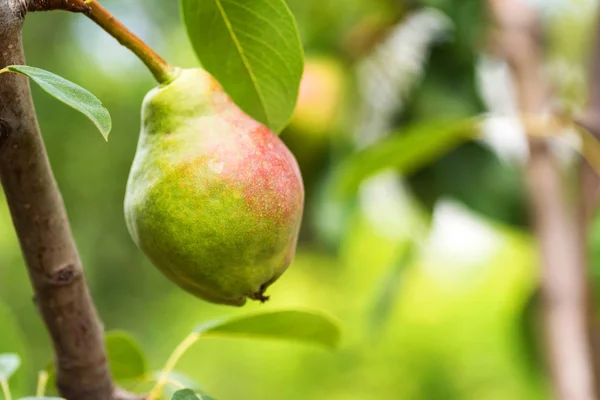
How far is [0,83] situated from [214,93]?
4.3 inches

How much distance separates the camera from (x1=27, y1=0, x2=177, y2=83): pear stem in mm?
320

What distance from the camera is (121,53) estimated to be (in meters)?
2.34

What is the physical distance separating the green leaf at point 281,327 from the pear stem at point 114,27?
170 mm

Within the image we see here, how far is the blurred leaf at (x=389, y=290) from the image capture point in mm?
962

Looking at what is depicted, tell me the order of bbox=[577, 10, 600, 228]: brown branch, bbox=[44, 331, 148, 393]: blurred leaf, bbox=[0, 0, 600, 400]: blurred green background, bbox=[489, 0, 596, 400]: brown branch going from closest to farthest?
bbox=[44, 331, 148, 393]: blurred leaf
bbox=[489, 0, 596, 400]: brown branch
bbox=[577, 10, 600, 228]: brown branch
bbox=[0, 0, 600, 400]: blurred green background

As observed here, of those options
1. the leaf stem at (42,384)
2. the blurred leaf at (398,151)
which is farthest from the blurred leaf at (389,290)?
the leaf stem at (42,384)

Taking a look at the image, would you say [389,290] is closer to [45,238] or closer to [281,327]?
[281,327]

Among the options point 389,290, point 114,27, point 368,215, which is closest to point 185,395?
point 114,27

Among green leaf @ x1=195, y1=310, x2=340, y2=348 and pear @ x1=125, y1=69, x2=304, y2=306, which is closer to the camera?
pear @ x1=125, y1=69, x2=304, y2=306

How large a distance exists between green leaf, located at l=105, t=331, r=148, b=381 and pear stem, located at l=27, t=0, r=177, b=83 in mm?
196

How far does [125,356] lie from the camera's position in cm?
51

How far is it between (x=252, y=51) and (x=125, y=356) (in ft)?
0.74

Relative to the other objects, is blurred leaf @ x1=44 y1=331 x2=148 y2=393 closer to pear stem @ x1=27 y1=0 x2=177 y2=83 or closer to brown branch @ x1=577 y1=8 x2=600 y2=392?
pear stem @ x1=27 y1=0 x2=177 y2=83

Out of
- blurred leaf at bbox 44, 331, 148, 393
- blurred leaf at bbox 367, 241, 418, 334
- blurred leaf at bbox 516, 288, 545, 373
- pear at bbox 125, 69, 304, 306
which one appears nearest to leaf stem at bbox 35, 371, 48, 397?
blurred leaf at bbox 44, 331, 148, 393
